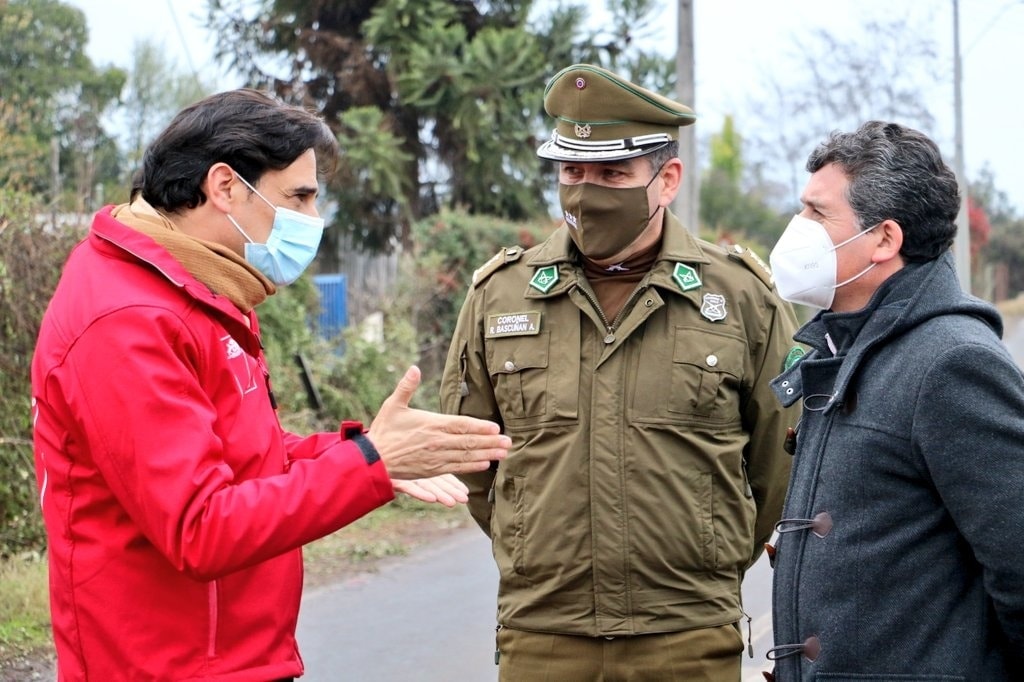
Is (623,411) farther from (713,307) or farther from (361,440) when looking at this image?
(361,440)

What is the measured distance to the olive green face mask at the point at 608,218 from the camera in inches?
131

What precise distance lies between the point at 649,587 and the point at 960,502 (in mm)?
1051

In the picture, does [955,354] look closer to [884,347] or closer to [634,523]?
[884,347]

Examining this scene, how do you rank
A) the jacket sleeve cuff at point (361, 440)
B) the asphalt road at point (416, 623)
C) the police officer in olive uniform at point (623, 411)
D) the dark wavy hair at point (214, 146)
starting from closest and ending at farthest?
the jacket sleeve cuff at point (361, 440), the dark wavy hair at point (214, 146), the police officer in olive uniform at point (623, 411), the asphalt road at point (416, 623)

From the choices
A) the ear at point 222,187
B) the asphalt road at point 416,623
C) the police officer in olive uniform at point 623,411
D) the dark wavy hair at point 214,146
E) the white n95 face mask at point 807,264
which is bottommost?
the asphalt road at point 416,623

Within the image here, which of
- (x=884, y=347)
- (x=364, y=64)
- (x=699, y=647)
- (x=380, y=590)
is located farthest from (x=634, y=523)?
(x=364, y=64)

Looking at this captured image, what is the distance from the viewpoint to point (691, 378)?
10.4ft

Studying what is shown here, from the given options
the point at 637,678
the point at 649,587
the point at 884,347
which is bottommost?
the point at 637,678

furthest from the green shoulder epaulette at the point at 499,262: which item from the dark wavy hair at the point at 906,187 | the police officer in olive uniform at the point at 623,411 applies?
the dark wavy hair at the point at 906,187

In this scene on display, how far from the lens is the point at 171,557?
7.16 ft

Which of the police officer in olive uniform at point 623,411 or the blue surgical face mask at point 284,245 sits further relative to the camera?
the police officer in olive uniform at point 623,411

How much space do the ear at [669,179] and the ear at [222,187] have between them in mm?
1346

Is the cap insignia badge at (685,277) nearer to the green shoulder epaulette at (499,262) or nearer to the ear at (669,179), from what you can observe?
the ear at (669,179)

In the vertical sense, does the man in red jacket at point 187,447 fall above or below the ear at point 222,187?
below
